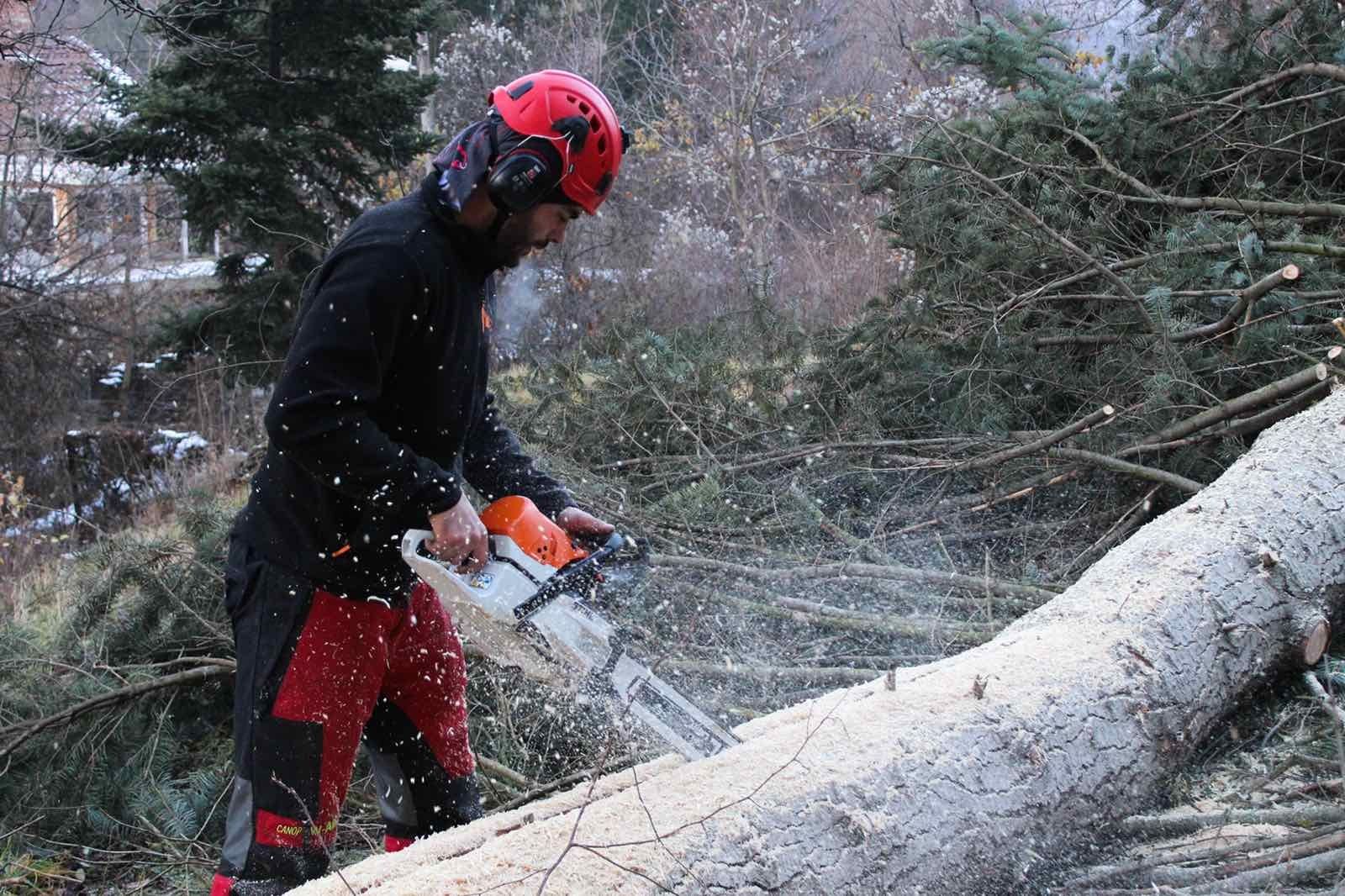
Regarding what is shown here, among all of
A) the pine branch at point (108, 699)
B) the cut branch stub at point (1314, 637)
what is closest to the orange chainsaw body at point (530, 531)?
the pine branch at point (108, 699)

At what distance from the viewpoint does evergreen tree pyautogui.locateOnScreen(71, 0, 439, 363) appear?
8.73m

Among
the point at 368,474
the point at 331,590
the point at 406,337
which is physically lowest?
the point at 331,590

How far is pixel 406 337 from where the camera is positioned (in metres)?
2.10

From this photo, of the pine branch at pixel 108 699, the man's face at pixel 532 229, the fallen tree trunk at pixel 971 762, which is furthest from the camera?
the pine branch at pixel 108 699

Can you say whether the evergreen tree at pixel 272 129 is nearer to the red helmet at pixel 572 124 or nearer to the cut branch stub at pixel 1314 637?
the red helmet at pixel 572 124

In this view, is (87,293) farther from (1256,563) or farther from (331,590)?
(1256,563)

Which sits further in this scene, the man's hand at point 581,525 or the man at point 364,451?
the man's hand at point 581,525

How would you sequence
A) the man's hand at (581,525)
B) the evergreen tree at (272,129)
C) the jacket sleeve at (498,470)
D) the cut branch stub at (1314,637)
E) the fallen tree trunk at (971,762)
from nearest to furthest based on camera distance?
the fallen tree trunk at (971,762) < the man's hand at (581,525) < the jacket sleeve at (498,470) < the cut branch stub at (1314,637) < the evergreen tree at (272,129)

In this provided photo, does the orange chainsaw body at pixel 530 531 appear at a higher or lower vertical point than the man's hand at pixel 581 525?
higher

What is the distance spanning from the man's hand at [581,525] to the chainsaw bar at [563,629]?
0.79 feet

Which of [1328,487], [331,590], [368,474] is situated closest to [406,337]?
[368,474]

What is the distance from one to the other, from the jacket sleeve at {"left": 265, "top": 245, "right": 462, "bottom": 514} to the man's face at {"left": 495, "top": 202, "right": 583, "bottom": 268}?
0.80 feet

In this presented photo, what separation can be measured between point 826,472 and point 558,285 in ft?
23.3

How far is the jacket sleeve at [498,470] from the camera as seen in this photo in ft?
8.49
